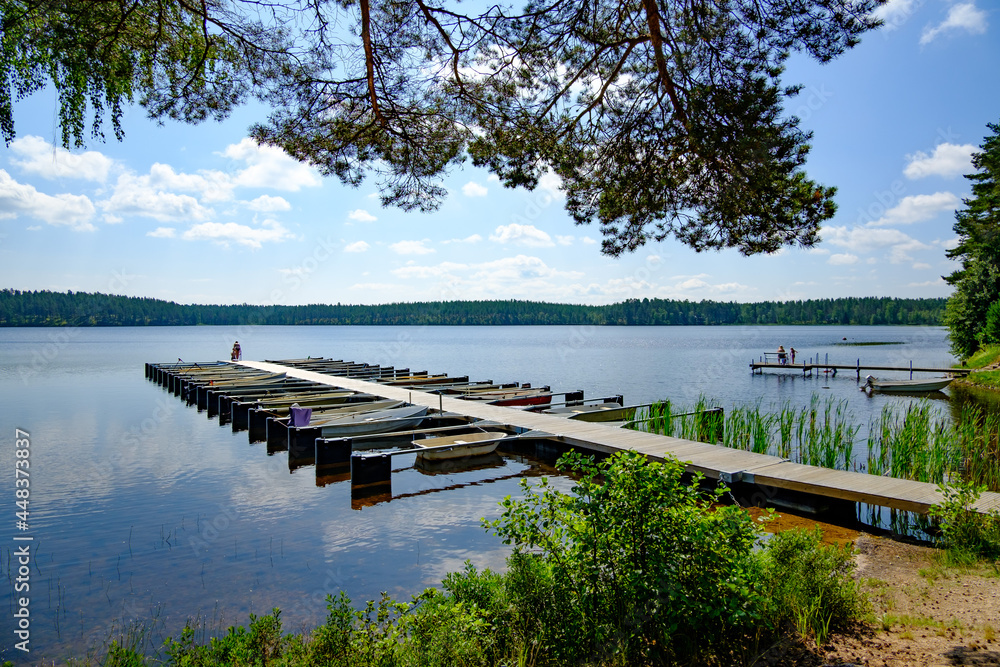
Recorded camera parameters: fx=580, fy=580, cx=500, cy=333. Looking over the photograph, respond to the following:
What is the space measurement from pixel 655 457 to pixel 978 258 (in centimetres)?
3562

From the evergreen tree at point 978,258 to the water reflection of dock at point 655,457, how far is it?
29638mm

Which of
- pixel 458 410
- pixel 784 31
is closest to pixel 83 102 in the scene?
pixel 784 31

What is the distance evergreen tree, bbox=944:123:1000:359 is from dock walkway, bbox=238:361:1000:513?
3234 cm

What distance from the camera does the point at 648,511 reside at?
380 cm

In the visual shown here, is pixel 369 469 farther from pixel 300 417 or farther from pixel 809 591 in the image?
pixel 809 591

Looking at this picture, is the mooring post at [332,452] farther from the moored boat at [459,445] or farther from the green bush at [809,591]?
the green bush at [809,591]

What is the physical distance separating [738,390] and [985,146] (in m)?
22.7

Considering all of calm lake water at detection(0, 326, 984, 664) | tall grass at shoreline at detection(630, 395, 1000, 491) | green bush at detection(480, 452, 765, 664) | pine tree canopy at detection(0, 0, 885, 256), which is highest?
pine tree canopy at detection(0, 0, 885, 256)

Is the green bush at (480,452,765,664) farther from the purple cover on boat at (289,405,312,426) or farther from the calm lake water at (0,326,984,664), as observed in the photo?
the purple cover on boat at (289,405,312,426)

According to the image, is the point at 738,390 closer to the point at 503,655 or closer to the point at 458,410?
the point at 458,410

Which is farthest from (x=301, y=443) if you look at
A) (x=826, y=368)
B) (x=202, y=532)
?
(x=826, y=368)

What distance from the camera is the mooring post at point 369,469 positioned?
35.7ft

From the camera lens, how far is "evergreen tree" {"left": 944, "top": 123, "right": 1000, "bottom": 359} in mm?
32719

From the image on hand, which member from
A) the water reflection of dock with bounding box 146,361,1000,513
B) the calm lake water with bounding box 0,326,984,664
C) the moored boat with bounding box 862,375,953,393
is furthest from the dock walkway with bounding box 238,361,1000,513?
the moored boat with bounding box 862,375,953,393
